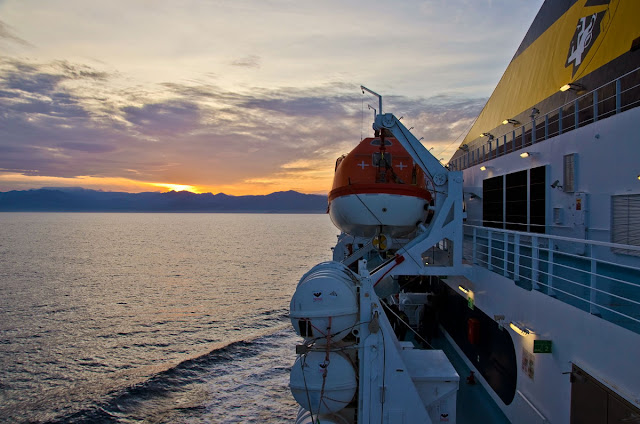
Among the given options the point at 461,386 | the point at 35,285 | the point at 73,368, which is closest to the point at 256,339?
the point at 73,368

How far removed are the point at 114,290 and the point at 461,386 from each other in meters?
28.6

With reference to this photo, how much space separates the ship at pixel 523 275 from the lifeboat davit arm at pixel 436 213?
0.03m

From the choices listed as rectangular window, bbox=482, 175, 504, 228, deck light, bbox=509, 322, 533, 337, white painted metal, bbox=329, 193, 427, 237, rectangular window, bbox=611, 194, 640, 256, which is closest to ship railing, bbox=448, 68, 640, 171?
rectangular window, bbox=482, 175, 504, 228

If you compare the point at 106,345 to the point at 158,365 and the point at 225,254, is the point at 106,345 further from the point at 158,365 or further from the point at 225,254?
the point at 225,254

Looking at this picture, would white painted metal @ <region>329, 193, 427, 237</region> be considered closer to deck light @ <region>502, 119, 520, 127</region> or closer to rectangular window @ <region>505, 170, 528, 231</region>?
rectangular window @ <region>505, 170, 528, 231</region>

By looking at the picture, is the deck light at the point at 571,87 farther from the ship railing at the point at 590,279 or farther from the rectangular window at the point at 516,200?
the ship railing at the point at 590,279

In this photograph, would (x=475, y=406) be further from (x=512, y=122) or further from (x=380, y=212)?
(x=512, y=122)

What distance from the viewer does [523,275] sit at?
7.11 metres

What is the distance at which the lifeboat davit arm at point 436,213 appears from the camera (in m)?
7.75

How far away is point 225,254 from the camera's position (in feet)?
185

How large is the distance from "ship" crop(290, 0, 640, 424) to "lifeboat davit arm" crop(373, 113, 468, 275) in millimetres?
26

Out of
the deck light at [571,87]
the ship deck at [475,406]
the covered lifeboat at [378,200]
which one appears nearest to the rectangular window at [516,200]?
the deck light at [571,87]

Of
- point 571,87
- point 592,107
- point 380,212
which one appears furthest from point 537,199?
point 380,212

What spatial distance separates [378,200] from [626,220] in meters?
3.97
